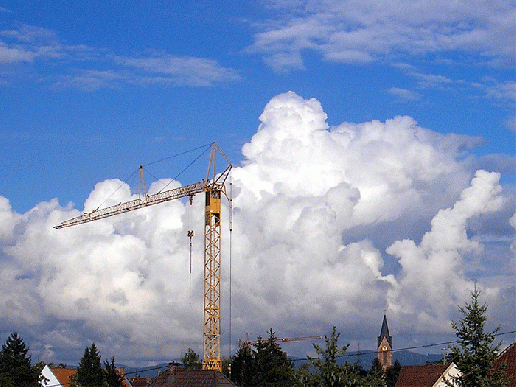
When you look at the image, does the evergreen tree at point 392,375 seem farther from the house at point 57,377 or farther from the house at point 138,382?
the house at point 57,377

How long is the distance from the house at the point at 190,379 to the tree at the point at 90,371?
2531 cm

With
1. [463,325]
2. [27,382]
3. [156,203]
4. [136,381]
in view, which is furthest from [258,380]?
[156,203]

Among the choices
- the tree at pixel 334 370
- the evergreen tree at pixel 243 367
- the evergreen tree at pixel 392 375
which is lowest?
the tree at pixel 334 370

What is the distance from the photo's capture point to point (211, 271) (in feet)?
447

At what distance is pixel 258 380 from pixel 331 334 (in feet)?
154

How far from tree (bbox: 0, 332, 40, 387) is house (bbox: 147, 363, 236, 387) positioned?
16635 millimetres

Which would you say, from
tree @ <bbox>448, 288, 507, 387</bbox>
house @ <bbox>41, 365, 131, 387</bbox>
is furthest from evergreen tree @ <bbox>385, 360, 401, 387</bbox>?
tree @ <bbox>448, 288, 507, 387</bbox>

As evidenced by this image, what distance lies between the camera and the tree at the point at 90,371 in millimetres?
97062

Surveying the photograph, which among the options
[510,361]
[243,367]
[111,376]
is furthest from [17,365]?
[510,361]

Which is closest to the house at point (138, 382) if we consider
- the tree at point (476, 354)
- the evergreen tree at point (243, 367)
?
the evergreen tree at point (243, 367)

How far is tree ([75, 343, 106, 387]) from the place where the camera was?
9706 cm

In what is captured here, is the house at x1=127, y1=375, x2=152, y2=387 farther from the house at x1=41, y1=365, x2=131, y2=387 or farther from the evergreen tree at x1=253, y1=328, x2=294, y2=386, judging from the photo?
the evergreen tree at x1=253, y1=328, x2=294, y2=386

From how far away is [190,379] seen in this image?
73062mm

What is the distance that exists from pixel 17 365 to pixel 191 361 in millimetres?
95401
